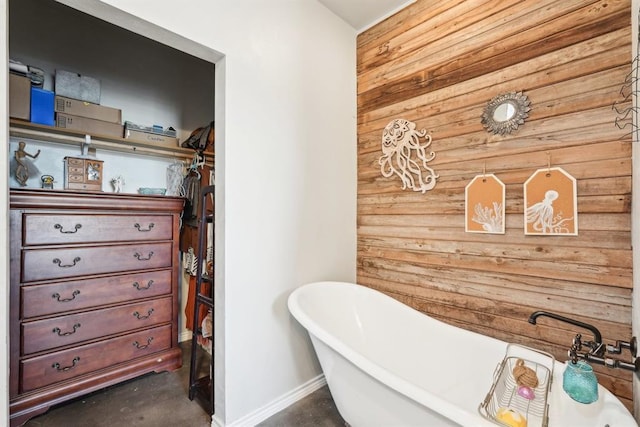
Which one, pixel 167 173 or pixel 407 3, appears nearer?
pixel 407 3

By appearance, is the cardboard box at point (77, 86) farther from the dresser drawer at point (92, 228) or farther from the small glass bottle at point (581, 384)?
the small glass bottle at point (581, 384)

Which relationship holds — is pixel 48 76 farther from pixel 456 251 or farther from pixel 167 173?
pixel 456 251

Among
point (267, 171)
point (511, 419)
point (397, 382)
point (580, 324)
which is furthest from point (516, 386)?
point (267, 171)

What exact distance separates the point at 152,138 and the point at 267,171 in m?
1.31

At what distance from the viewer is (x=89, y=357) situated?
185cm

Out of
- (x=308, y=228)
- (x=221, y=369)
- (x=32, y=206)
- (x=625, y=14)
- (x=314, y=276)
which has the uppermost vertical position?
(x=625, y=14)

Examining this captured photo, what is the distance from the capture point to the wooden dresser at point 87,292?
164 centimetres

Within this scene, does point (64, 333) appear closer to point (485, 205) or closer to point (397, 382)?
point (397, 382)

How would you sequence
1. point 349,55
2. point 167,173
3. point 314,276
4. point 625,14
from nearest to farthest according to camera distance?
point 625,14
point 314,276
point 349,55
point 167,173

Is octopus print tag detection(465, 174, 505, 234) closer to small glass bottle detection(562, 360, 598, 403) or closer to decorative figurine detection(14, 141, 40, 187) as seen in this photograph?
small glass bottle detection(562, 360, 598, 403)

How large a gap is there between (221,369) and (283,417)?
1.76 ft

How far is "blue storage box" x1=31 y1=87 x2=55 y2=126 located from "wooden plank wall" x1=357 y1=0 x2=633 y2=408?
7.46 feet

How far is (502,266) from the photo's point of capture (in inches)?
63.3

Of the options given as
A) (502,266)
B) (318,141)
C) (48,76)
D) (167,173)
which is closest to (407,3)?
(318,141)
